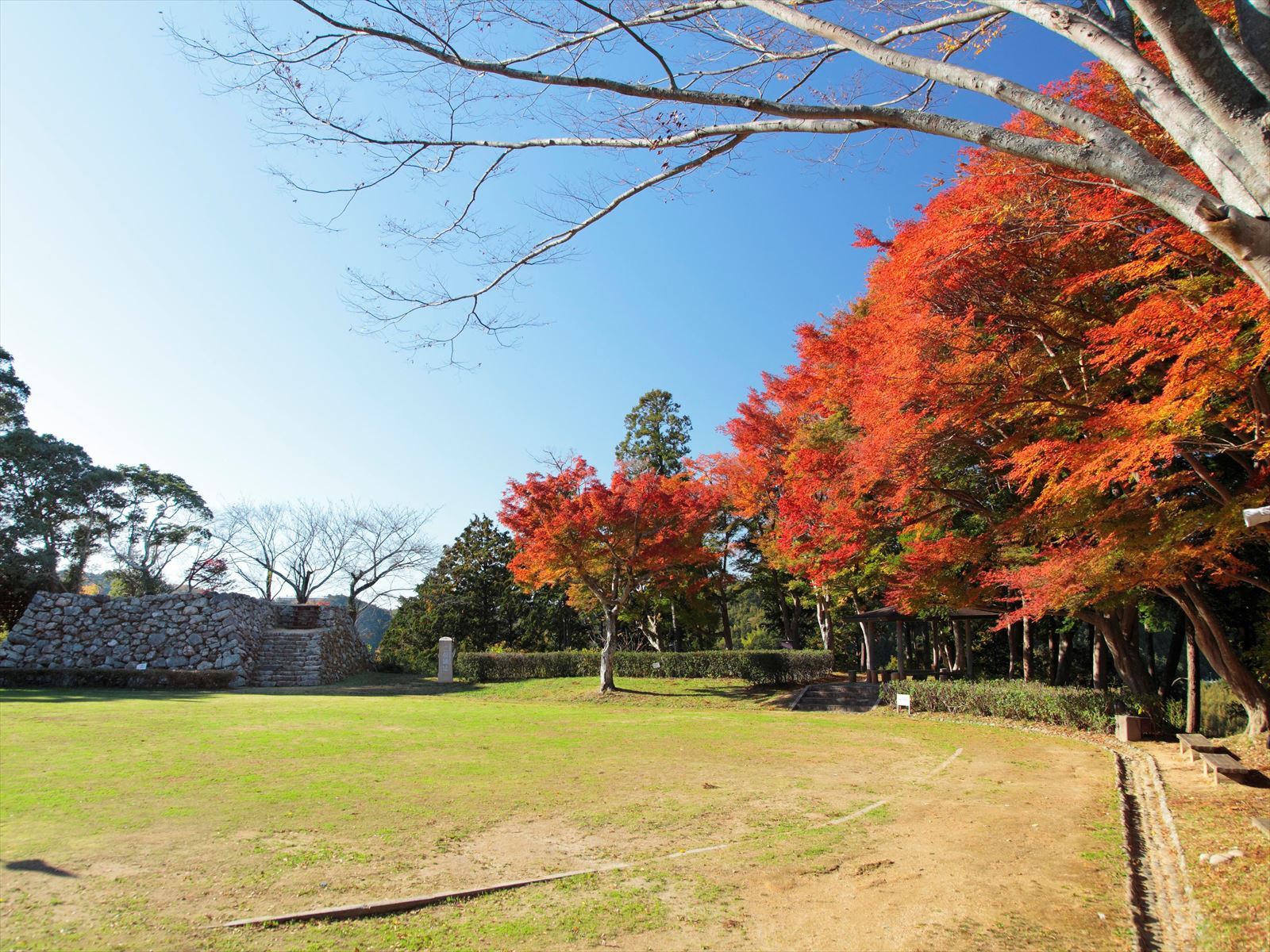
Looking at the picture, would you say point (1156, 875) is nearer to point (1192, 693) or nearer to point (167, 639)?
point (1192, 693)

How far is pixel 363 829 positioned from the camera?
542 cm

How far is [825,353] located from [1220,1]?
9172 millimetres

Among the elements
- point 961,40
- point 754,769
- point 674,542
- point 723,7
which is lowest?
point 754,769

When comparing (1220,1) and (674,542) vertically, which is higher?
(1220,1)

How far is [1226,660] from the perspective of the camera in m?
10.7

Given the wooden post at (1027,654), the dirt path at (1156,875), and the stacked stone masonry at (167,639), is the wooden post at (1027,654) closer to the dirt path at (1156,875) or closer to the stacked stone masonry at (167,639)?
the dirt path at (1156,875)

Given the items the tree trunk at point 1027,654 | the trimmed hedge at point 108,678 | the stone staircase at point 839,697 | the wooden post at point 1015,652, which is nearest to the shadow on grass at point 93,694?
the trimmed hedge at point 108,678

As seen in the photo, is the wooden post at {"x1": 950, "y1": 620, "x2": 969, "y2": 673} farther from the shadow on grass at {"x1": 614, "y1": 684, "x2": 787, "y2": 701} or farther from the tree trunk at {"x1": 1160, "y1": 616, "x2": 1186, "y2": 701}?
the shadow on grass at {"x1": 614, "y1": 684, "x2": 787, "y2": 701}

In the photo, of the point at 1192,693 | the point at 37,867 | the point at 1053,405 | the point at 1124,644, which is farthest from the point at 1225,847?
the point at 1124,644

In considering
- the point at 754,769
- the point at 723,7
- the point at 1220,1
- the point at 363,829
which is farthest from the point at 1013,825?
the point at 1220,1

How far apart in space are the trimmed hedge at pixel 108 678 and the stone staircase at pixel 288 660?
2.09 metres

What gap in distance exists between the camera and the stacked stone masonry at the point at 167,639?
836 inches

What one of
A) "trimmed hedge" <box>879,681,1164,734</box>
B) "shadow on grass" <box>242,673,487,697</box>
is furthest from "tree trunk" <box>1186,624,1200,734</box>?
"shadow on grass" <box>242,673,487,697</box>

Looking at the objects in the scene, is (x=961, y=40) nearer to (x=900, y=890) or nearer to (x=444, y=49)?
(x=444, y=49)
